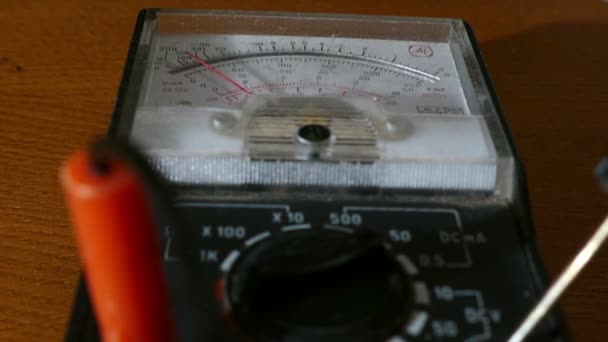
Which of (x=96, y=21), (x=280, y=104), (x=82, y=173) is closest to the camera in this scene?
(x=82, y=173)

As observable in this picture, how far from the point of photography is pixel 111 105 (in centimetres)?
86

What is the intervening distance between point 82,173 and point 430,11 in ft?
2.52

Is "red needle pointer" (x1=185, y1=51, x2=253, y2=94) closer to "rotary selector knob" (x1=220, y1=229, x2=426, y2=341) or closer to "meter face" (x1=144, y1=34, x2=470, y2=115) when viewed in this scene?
"meter face" (x1=144, y1=34, x2=470, y2=115)

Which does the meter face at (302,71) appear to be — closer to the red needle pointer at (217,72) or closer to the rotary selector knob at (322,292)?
the red needle pointer at (217,72)

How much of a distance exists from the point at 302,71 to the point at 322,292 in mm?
319

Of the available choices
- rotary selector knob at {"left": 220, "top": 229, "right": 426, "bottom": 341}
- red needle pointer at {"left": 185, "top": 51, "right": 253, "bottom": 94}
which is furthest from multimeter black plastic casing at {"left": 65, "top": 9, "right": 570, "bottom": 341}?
red needle pointer at {"left": 185, "top": 51, "right": 253, "bottom": 94}

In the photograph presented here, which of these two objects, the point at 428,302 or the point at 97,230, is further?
the point at 428,302

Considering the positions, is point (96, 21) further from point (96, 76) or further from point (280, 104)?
point (280, 104)

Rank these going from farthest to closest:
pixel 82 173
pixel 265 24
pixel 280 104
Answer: pixel 265 24, pixel 280 104, pixel 82 173

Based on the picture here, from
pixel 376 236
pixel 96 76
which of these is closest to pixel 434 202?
pixel 376 236

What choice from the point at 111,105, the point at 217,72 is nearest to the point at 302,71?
the point at 217,72

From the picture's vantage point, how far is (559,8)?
3.45 ft

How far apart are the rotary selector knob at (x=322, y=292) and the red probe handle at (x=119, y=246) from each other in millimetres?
73

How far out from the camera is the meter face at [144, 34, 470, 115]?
0.71 metres
